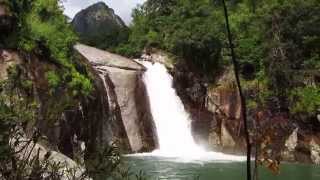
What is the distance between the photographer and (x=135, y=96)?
34094 mm

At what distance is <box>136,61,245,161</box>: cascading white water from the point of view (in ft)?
112

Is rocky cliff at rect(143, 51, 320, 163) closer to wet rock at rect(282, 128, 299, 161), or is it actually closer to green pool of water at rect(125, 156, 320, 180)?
wet rock at rect(282, 128, 299, 161)

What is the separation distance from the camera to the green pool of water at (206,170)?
2209 cm

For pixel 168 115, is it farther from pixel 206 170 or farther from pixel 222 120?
pixel 206 170

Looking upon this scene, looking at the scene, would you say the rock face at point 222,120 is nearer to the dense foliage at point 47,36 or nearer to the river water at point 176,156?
the river water at point 176,156

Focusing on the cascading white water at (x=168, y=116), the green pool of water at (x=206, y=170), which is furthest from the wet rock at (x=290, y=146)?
the cascading white water at (x=168, y=116)

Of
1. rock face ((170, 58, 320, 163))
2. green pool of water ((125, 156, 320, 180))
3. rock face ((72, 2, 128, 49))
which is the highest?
rock face ((72, 2, 128, 49))

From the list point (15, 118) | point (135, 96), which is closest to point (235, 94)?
point (135, 96)

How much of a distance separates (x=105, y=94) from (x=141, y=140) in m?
3.66

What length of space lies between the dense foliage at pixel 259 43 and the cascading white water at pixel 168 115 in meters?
2.15

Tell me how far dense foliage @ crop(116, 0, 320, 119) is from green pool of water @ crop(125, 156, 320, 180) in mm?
4667

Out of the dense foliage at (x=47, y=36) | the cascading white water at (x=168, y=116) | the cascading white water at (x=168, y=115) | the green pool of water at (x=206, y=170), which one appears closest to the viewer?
the dense foliage at (x=47, y=36)

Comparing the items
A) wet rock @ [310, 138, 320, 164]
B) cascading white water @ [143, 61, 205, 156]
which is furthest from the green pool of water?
cascading white water @ [143, 61, 205, 156]

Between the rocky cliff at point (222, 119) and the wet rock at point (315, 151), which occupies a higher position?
the rocky cliff at point (222, 119)
